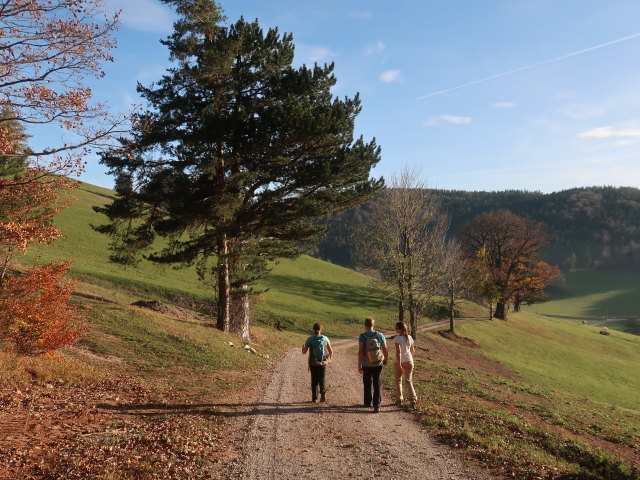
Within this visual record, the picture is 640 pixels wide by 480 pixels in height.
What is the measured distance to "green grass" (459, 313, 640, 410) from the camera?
105ft

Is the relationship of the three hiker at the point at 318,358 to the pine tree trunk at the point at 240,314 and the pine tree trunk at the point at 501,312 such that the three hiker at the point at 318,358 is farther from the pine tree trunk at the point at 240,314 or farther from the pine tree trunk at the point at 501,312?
the pine tree trunk at the point at 501,312

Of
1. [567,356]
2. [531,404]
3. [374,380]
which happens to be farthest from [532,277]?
[374,380]

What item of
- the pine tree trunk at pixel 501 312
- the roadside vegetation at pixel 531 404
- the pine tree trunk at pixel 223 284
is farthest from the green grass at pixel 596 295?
the pine tree trunk at pixel 223 284

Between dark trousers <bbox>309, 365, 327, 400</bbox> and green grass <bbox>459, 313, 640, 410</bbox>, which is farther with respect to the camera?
green grass <bbox>459, 313, 640, 410</bbox>

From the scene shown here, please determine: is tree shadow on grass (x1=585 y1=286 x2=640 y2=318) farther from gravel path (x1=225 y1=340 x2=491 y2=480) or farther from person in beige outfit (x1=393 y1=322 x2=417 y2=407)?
gravel path (x1=225 y1=340 x2=491 y2=480)

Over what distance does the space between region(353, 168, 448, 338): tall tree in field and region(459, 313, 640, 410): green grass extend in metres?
11.5

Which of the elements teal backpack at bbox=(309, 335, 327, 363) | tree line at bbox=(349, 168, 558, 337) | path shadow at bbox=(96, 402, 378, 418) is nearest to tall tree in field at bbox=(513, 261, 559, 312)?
tree line at bbox=(349, 168, 558, 337)

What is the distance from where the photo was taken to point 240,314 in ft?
79.5

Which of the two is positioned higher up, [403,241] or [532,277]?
[403,241]

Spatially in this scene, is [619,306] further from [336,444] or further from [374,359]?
[336,444]

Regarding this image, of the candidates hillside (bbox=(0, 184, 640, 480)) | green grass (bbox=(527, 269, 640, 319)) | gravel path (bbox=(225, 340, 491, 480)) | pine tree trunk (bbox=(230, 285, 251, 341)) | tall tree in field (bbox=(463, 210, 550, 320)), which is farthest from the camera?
green grass (bbox=(527, 269, 640, 319))

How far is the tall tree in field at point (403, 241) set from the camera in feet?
89.7

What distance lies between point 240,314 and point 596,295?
498ft

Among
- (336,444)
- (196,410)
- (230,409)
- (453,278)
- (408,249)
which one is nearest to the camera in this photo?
(336,444)
